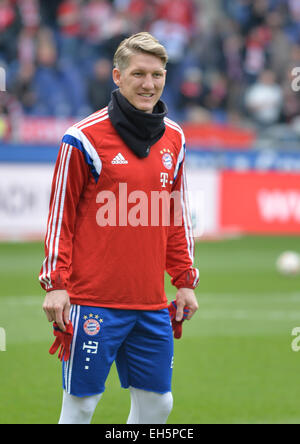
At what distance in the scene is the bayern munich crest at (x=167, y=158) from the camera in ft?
13.3

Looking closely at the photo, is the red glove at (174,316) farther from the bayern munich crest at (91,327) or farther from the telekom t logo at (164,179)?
the telekom t logo at (164,179)

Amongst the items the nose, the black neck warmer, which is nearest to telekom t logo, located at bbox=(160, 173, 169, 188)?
the black neck warmer

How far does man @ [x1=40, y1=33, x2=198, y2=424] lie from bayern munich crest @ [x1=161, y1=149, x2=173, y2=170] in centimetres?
2

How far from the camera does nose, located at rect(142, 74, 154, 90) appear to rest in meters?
3.89

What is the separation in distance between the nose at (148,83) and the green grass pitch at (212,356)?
2.50 meters

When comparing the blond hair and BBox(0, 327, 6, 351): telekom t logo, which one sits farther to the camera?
BBox(0, 327, 6, 351): telekom t logo

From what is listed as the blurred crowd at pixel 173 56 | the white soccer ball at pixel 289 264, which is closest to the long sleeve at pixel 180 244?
the white soccer ball at pixel 289 264

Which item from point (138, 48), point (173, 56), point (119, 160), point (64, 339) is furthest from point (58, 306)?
point (173, 56)

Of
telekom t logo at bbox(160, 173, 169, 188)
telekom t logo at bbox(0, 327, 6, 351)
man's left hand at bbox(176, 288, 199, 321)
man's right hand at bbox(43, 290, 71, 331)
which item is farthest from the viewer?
telekom t logo at bbox(0, 327, 6, 351)

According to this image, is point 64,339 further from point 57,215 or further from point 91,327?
point 57,215

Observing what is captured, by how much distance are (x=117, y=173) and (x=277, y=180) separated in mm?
12003

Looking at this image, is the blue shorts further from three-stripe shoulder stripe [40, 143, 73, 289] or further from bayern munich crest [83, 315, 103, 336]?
three-stripe shoulder stripe [40, 143, 73, 289]

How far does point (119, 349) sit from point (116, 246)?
0.51 metres

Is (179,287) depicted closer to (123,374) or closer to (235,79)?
(123,374)
